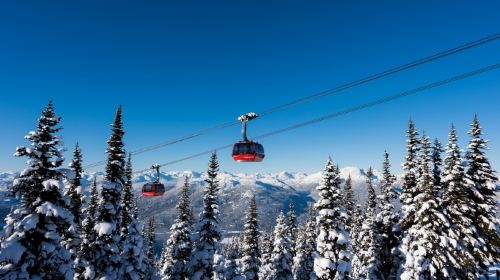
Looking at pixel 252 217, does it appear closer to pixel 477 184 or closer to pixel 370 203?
pixel 370 203

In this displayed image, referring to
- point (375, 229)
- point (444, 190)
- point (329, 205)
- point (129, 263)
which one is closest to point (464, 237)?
point (444, 190)

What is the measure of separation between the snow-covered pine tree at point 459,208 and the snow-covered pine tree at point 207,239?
22624 mm

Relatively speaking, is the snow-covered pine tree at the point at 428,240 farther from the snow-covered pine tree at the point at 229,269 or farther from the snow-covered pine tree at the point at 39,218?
the snow-covered pine tree at the point at 39,218

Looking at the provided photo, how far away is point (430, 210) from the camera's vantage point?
32188 millimetres

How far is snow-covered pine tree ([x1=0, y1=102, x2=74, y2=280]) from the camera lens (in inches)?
763

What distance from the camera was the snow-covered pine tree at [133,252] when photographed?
3194cm

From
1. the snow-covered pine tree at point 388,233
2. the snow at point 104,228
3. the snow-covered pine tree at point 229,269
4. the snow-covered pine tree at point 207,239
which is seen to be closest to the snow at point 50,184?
the snow at point 104,228

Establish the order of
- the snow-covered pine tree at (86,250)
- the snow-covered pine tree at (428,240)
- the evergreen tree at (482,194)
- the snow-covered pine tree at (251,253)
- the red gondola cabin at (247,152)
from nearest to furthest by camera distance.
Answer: the red gondola cabin at (247,152) → the snow-covered pine tree at (86,250) → the snow-covered pine tree at (428,240) → the evergreen tree at (482,194) → the snow-covered pine tree at (251,253)

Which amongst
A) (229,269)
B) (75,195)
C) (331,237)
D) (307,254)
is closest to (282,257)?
(229,269)

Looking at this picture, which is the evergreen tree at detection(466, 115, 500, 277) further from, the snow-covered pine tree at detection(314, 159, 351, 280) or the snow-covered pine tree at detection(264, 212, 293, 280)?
the snow-covered pine tree at detection(264, 212, 293, 280)

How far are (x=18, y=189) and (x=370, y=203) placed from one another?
42586mm

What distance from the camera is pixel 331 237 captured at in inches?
1283

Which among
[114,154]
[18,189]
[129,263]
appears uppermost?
[114,154]

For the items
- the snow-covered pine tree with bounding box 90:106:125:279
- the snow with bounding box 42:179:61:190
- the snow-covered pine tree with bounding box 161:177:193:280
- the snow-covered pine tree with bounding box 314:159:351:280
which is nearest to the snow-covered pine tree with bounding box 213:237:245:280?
the snow-covered pine tree with bounding box 161:177:193:280
